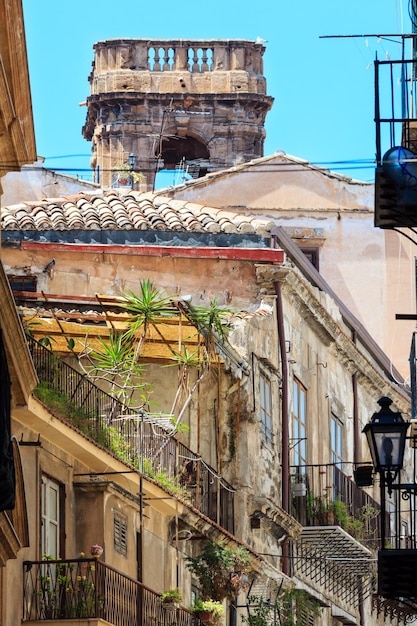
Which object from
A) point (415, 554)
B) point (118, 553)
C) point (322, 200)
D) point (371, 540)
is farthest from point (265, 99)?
point (415, 554)

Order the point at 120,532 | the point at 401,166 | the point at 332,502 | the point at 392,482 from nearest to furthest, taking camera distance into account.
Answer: the point at 401,166
the point at 392,482
the point at 120,532
the point at 332,502

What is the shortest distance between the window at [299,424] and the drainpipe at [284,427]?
777mm

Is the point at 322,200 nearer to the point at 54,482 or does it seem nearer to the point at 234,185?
the point at 234,185

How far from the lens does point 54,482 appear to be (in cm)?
2764

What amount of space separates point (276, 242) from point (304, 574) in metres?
5.15

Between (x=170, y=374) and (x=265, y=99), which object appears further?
(x=265, y=99)

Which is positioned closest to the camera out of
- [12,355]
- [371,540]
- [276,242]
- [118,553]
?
[12,355]

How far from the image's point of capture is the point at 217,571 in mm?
31531

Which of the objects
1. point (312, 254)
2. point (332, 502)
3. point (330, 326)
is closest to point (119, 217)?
point (330, 326)

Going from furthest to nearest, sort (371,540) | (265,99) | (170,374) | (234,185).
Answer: (265,99) < (234,185) < (371,540) < (170,374)

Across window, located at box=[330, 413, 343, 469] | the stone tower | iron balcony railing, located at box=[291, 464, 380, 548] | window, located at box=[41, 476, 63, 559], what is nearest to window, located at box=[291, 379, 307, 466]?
iron balcony railing, located at box=[291, 464, 380, 548]

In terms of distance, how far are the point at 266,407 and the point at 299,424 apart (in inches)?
106

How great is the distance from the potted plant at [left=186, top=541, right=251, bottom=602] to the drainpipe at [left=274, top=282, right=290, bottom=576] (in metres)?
4.25

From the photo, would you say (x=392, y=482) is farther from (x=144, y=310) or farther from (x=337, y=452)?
(x=337, y=452)
